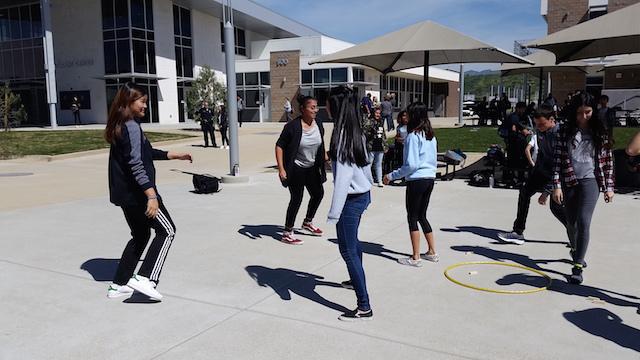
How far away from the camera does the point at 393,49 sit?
10.7 metres

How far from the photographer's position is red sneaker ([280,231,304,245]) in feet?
21.2

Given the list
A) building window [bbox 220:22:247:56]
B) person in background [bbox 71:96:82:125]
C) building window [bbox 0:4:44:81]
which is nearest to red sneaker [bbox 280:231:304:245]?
person in background [bbox 71:96:82:125]

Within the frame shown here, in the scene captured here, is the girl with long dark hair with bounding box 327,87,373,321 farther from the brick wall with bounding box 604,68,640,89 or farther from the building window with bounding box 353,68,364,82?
the building window with bounding box 353,68,364,82

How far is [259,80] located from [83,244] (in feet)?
119

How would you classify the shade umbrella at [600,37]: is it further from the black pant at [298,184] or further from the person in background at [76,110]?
the person in background at [76,110]

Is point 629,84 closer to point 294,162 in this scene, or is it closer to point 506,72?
point 506,72

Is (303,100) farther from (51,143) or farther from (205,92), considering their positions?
(205,92)

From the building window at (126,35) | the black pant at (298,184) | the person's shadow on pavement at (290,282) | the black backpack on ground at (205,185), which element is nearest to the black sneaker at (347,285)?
the person's shadow on pavement at (290,282)

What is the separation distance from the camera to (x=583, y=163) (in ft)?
15.5

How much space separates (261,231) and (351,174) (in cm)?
335

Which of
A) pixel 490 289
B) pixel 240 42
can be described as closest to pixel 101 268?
pixel 490 289

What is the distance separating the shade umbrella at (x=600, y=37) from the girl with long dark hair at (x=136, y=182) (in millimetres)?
7316

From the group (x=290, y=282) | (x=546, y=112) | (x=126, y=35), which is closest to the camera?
(x=290, y=282)

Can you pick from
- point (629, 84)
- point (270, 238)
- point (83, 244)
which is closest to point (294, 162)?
point (270, 238)
